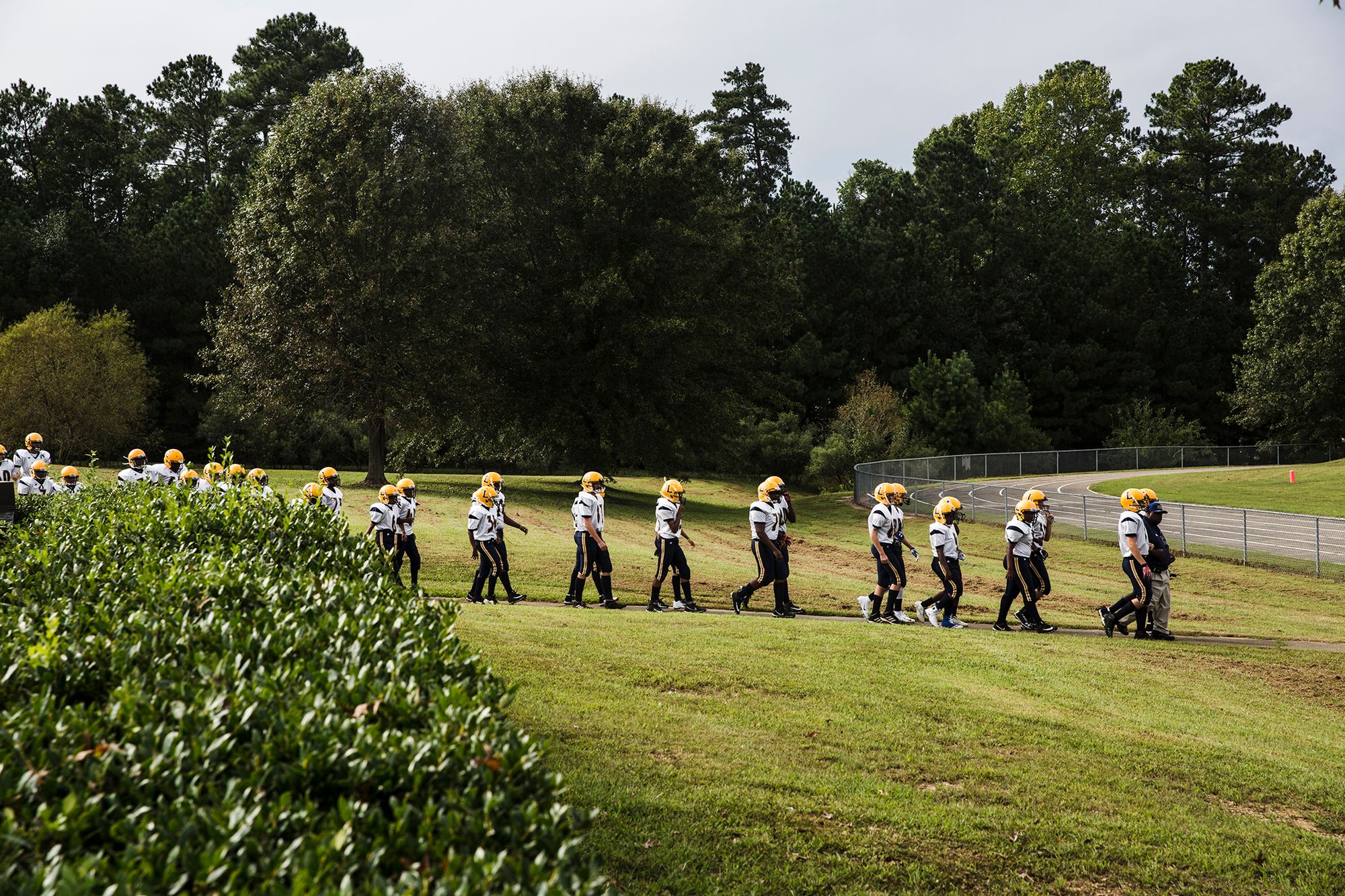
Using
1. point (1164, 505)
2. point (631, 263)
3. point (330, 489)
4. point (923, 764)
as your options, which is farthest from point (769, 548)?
point (631, 263)

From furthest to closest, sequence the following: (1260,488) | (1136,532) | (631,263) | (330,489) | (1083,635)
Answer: (1260,488)
(631,263)
(330,489)
(1083,635)
(1136,532)

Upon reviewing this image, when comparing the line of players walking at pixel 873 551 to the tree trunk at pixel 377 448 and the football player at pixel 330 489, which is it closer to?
the football player at pixel 330 489

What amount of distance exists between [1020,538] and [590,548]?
691 centimetres

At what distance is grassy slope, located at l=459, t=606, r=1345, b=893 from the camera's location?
260 inches

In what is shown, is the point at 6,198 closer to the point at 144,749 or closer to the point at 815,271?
the point at 815,271

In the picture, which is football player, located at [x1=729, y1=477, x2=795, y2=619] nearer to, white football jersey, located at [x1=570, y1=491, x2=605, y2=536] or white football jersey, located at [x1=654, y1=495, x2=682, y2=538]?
white football jersey, located at [x1=654, y1=495, x2=682, y2=538]

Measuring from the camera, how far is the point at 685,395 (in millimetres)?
41062

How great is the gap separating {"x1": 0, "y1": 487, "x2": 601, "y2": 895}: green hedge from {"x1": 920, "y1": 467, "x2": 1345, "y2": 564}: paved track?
24.2m

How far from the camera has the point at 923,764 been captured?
8.23 metres

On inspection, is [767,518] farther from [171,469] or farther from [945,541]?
[171,469]

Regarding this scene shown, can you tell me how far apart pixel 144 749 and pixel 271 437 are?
51253 millimetres

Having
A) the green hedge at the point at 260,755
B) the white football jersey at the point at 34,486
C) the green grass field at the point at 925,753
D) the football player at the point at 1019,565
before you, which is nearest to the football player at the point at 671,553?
the green grass field at the point at 925,753

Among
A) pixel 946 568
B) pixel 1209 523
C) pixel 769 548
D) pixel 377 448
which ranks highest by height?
pixel 377 448

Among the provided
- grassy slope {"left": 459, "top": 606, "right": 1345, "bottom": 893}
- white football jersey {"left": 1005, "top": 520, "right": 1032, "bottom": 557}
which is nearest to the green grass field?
grassy slope {"left": 459, "top": 606, "right": 1345, "bottom": 893}
